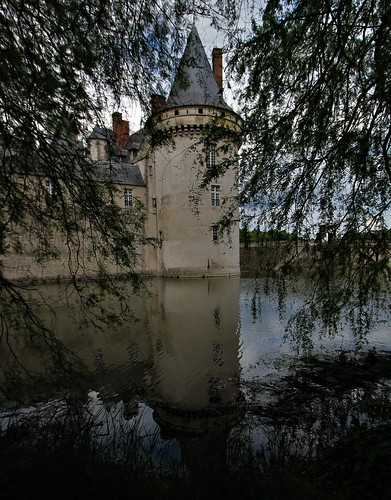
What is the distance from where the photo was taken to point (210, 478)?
6.05 feet

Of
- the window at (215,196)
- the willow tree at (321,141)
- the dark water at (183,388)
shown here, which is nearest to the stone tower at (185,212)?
the window at (215,196)

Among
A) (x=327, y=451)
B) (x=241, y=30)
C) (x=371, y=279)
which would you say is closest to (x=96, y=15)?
(x=241, y=30)

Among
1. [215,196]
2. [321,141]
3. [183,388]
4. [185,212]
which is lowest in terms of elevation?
[183,388]

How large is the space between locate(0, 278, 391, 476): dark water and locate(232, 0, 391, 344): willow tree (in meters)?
0.84

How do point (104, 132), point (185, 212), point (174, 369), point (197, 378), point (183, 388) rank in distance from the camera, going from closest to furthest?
point (104, 132)
point (183, 388)
point (197, 378)
point (174, 369)
point (185, 212)

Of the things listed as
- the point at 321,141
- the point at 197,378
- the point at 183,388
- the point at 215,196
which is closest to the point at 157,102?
the point at 321,141

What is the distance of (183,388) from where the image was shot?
15.8 ft

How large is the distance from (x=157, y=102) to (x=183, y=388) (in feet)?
12.4

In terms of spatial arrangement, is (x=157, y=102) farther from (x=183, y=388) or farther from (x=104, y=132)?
(x=183, y=388)

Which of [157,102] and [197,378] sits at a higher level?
[157,102]

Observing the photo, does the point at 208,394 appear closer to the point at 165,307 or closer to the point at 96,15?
the point at 96,15

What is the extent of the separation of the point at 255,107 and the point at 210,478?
107 inches

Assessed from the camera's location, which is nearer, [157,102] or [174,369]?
[157,102]

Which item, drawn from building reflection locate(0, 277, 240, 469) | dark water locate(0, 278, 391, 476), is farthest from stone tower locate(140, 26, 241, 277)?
dark water locate(0, 278, 391, 476)
